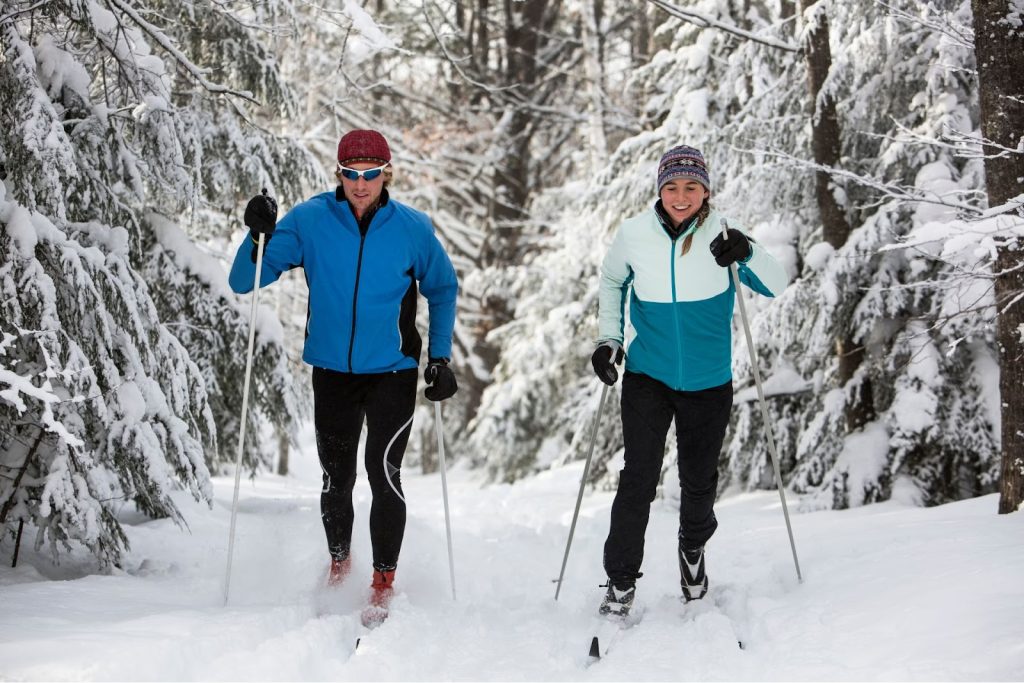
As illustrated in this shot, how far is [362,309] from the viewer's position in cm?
375

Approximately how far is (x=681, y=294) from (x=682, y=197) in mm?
419

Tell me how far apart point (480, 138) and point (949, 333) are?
946 centimetres

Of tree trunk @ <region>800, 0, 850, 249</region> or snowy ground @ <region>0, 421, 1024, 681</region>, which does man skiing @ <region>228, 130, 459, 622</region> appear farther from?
tree trunk @ <region>800, 0, 850, 249</region>

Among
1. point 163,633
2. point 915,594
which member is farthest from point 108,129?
point 915,594

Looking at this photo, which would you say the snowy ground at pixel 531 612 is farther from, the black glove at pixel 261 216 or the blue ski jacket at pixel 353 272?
the black glove at pixel 261 216

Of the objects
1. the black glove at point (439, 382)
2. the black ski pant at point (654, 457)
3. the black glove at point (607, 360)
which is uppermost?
the black glove at point (607, 360)

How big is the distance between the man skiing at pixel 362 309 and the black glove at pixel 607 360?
666 mm

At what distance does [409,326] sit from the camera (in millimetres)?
3904

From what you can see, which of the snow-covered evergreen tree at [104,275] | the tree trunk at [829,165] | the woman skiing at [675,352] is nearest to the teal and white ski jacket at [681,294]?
the woman skiing at [675,352]

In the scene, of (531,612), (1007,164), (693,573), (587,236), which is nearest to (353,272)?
(531,612)

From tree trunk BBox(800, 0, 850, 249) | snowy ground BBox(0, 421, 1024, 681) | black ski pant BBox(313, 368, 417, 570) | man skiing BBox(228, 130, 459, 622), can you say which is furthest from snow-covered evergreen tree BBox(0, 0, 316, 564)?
tree trunk BBox(800, 0, 850, 249)

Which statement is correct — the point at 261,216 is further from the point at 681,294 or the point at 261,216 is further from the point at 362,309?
the point at 681,294

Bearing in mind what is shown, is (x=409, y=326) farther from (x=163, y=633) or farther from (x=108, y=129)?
(x=108, y=129)

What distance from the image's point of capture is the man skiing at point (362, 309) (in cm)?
375
